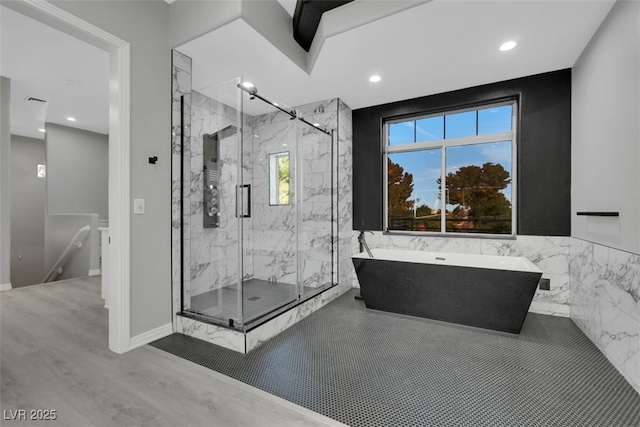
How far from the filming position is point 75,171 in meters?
5.50

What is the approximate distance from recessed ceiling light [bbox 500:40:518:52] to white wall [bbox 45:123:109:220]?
7176 mm

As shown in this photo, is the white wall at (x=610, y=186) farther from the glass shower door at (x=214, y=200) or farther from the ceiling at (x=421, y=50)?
the glass shower door at (x=214, y=200)

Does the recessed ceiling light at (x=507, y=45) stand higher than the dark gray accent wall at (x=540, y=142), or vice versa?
the recessed ceiling light at (x=507, y=45)

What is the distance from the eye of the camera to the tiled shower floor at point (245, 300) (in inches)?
98.0

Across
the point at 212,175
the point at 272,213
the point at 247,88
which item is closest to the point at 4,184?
the point at 212,175

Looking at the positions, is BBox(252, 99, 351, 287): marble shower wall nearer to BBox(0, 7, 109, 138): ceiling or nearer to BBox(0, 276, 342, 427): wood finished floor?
BBox(0, 276, 342, 427): wood finished floor

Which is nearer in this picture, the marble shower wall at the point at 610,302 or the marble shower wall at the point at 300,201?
the marble shower wall at the point at 610,302

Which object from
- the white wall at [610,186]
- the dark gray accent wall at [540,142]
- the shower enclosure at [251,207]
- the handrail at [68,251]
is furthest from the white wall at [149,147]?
the handrail at [68,251]

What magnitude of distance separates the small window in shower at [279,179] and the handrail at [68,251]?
3820 millimetres

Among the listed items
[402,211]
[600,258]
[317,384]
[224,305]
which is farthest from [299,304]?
[600,258]

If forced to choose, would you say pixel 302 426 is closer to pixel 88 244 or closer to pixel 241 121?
pixel 241 121

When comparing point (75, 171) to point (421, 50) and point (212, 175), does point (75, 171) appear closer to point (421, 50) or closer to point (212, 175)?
point (212, 175)

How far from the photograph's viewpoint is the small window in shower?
3.65 metres

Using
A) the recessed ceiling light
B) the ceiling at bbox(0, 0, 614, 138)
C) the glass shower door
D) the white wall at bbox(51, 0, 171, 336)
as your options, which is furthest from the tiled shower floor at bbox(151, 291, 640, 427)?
the recessed ceiling light
